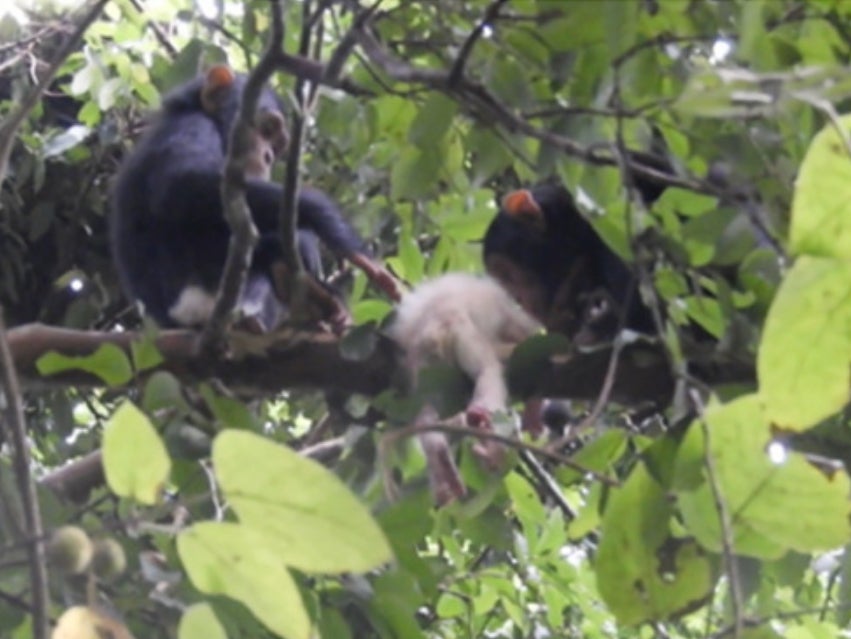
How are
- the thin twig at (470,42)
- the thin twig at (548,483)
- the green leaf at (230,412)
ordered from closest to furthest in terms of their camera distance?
the thin twig at (470,42) < the green leaf at (230,412) < the thin twig at (548,483)

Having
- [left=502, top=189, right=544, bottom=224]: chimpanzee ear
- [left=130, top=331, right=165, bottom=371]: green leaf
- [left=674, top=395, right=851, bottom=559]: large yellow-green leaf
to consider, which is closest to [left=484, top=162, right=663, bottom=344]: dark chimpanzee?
[left=502, top=189, right=544, bottom=224]: chimpanzee ear

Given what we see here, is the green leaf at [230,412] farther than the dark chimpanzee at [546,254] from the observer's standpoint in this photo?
No

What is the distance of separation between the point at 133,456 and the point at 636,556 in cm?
30

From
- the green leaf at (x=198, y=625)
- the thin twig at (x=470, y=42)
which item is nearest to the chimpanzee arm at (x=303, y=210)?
the thin twig at (x=470, y=42)

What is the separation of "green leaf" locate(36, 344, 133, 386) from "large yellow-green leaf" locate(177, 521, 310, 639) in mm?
795

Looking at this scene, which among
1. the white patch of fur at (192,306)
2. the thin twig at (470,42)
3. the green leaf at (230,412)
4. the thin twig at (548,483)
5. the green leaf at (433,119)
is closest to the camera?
the thin twig at (470,42)

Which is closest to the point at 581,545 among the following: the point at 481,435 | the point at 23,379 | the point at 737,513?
the point at 23,379

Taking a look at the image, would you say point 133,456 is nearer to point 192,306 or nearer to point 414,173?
point 414,173

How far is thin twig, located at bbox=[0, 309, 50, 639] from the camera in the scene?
2.64 feet

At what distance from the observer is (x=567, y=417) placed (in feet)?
6.81

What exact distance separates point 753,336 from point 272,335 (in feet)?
2.09

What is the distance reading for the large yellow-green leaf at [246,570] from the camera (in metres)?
0.77

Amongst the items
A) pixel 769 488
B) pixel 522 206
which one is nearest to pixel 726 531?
pixel 769 488

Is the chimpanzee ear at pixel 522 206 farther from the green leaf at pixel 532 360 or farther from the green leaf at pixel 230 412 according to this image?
the green leaf at pixel 230 412
